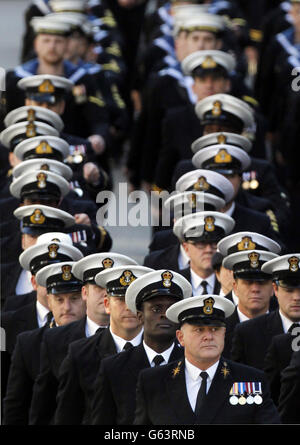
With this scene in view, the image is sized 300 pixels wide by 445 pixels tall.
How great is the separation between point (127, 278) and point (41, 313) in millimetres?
1186

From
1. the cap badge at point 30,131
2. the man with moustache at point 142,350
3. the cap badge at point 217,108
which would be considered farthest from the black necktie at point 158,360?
the cap badge at point 217,108

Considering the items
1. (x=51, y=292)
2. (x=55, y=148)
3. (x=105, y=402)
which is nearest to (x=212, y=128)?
(x=55, y=148)

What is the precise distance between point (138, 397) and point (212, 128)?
4505 mm

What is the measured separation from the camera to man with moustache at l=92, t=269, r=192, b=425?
11.2m

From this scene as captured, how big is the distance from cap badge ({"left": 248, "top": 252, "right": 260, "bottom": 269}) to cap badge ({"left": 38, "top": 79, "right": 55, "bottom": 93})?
148 inches

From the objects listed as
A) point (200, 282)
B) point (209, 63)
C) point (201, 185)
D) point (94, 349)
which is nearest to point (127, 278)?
point (94, 349)

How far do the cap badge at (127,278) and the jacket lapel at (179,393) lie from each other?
91 cm

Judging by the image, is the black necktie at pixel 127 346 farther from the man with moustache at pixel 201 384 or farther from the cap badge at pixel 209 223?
the cap badge at pixel 209 223

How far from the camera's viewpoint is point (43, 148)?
571 inches

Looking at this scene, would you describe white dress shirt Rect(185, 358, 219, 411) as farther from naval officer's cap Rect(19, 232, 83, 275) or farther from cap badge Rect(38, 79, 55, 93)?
cap badge Rect(38, 79, 55, 93)

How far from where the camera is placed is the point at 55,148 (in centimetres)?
1457

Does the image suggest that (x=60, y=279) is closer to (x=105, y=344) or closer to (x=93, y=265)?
(x=93, y=265)

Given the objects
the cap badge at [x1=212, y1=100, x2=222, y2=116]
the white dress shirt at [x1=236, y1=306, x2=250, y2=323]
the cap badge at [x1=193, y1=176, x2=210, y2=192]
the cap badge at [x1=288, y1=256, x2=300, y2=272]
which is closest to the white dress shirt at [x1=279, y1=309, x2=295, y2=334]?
the cap badge at [x1=288, y1=256, x2=300, y2=272]

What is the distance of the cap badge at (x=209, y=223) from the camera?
1299cm
